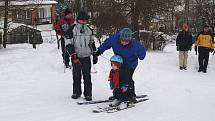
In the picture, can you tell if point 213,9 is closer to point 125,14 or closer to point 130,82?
point 125,14

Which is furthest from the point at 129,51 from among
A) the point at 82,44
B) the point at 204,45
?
the point at 204,45

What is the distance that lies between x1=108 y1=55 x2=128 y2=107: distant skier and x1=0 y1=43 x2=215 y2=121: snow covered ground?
1.02 ft

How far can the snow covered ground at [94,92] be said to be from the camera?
27.2ft

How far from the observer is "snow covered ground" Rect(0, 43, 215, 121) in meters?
8.30

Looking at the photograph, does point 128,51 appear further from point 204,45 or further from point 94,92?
point 204,45

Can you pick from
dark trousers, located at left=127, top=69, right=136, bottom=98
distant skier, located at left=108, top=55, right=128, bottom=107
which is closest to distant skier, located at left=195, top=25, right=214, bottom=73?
dark trousers, located at left=127, top=69, right=136, bottom=98

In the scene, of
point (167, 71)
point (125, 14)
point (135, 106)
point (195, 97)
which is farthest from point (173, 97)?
point (125, 14)

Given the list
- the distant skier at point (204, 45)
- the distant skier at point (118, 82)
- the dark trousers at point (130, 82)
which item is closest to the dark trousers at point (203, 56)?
the distant skier at point (204, 45)

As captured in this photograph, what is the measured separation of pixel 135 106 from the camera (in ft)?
29.9

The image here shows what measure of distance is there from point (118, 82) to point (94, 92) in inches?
71.0

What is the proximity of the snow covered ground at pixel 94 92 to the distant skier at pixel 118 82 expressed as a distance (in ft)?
1.02

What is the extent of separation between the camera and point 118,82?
8.79m

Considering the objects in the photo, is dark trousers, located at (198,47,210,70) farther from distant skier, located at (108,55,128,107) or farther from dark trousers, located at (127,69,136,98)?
distant skier, located at (108,55,128,107)

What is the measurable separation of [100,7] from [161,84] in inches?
580
